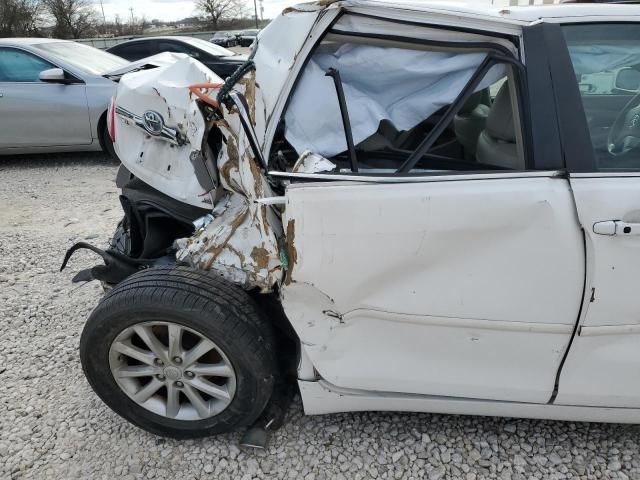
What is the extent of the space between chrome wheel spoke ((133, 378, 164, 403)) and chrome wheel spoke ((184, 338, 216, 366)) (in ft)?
0.63

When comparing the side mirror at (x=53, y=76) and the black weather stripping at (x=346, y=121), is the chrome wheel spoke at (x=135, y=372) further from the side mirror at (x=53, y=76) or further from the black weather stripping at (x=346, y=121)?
the side mirror at (x=53, y=76)

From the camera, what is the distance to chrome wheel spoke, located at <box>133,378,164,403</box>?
7.09 feet

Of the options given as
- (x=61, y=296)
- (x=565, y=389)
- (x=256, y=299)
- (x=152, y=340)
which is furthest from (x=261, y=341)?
(x=61, y=296)

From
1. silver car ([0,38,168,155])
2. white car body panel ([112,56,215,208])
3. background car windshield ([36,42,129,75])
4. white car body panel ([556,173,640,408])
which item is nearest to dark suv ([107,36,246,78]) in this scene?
background car windshield ([36,42,129,75])

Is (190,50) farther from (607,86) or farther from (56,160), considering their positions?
(607,86)

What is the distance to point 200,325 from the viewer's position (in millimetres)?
1945

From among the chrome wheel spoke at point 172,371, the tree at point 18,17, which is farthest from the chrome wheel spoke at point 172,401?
the tree at point 18,17

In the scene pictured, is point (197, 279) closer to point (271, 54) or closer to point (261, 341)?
point (261, 341)

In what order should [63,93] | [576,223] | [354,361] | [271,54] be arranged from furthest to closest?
[63,93], [271,54], [354,361], [576,223]

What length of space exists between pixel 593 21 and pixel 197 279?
1.66m

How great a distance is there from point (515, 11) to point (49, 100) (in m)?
5.71

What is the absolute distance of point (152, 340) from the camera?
2066mm

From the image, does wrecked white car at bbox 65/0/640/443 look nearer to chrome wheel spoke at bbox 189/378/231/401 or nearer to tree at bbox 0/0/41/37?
chrome wheel spoke at bbox 189/378/231/401

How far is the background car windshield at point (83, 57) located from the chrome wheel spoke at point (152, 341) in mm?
5147
